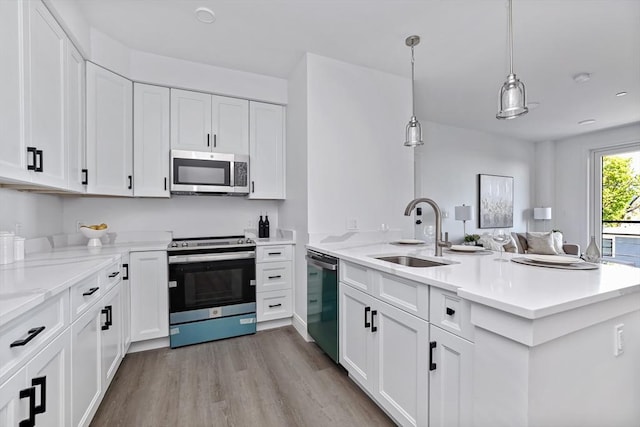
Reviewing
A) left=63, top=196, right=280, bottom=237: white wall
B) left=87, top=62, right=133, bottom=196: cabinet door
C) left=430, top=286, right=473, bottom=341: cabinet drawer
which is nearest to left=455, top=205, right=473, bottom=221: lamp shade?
left=63, top=196, right=280, bottom=237: white wall

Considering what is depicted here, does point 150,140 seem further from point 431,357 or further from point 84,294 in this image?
point 431,357

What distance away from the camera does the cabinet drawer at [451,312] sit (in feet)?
3.76

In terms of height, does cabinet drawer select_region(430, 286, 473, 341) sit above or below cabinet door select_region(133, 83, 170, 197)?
below

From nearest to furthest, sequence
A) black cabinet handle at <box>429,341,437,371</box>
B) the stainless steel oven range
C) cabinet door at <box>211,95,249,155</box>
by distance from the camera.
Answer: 1. black cabinet handle at <box>429,341,437,371</box>
2. the stainless steel oven range
3. cabinet door at <box>211,95,249,155</box>

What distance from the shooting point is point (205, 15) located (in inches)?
84.3

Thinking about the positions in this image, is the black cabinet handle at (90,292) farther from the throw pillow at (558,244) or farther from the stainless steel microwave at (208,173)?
the throw pillow at (558,244)

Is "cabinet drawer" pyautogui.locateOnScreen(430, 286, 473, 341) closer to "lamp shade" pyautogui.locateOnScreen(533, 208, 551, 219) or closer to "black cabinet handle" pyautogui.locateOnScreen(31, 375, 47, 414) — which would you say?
"black cabinet handle" pyautogui.locateOnScreen(31, 375, 47, 414)

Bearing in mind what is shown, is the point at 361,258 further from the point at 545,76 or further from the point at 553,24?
the point at 545,76

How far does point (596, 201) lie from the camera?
5324 millimetres

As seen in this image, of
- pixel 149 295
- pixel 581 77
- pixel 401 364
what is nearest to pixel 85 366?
pixel 149 295

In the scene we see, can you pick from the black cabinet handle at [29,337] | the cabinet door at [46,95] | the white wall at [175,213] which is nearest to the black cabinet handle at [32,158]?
the cabinet door at [46,95]

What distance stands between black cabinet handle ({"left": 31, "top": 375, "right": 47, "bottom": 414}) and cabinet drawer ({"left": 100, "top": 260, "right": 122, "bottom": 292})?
76cm

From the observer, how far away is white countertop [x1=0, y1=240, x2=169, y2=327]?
89cm

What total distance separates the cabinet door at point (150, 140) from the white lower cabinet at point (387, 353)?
2042 millimetres
